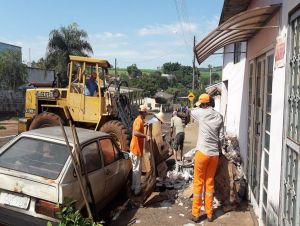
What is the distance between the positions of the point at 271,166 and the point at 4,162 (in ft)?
11.9

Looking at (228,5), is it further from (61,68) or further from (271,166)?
(61,68)

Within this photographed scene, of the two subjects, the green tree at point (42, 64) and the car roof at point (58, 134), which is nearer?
the car roof at point (58, 134)

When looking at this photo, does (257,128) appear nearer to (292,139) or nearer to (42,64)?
(292,139)

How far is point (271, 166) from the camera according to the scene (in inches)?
205

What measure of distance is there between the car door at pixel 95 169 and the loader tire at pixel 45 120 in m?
6.10

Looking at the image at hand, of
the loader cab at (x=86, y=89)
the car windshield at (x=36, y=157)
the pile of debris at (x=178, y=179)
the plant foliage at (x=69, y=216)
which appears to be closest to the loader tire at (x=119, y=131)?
the loader cab at (x=86, y=89)

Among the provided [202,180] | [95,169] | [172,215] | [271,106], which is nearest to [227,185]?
[202,180]

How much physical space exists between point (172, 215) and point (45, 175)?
2.60 metres

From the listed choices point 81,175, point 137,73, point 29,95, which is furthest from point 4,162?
point 137,73

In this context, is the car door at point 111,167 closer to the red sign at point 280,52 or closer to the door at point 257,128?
the door at point 257,128

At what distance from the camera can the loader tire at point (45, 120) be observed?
470 inches

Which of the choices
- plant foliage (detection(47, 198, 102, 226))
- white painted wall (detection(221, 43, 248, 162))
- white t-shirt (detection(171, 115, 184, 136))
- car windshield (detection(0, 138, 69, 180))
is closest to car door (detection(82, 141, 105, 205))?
car windshield (detection(0, 138, 69, 180))

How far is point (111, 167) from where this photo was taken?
21.1 feet

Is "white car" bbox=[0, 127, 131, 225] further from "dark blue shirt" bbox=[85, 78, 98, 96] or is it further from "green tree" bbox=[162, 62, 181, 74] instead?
"green tree" bbox=[162, 62, 181, 74]
